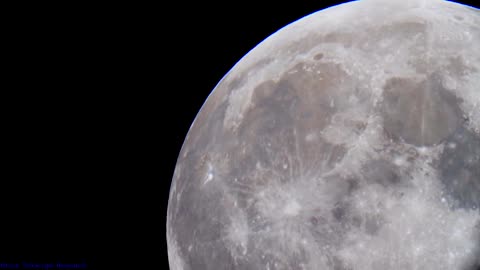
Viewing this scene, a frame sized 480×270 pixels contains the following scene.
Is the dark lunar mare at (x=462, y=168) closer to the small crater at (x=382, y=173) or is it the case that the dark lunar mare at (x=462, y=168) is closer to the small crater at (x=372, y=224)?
the small crater at (x=382, y=173)

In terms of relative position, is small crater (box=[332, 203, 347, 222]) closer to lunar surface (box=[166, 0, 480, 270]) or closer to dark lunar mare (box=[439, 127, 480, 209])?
lunar surface (box=[166, 0, 480, 270])

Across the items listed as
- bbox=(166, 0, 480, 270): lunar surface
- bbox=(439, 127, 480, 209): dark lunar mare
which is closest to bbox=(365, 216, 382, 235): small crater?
bbox=(166, 0, 480, 270): lunar surface

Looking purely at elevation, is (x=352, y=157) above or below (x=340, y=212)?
above

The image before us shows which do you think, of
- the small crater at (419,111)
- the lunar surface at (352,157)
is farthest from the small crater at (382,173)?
the small crater at (419,111)

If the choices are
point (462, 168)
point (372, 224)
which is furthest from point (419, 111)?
point (372, 224)

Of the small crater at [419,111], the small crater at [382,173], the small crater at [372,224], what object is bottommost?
the small crater at [372,224]

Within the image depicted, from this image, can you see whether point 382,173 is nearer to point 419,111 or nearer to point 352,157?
point 352,157

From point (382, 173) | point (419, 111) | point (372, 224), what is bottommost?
point (372, 224)

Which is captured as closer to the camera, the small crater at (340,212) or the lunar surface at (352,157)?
the lunar surface at (352,157)

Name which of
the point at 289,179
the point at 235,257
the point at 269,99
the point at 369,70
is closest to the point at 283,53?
the point at 269,99
